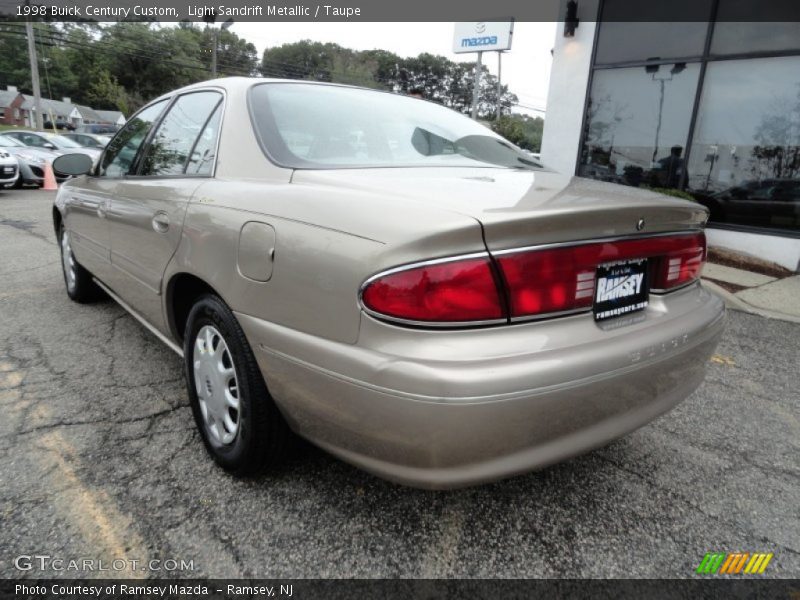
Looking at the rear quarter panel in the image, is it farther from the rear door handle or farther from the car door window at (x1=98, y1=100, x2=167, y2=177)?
the car door window at (x1=98, y1=100, x2=167, y2=177)

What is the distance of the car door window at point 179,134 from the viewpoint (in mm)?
2338

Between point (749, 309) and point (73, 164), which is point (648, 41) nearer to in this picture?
point (749, 309)

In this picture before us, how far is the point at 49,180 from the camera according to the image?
12.6m

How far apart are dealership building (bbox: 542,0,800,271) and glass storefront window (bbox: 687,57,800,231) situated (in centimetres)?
1

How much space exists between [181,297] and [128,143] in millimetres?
1369

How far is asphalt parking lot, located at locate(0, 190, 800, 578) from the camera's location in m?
1.63

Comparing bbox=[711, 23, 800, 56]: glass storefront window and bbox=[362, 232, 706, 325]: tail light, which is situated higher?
bbox=[711, 23, 800, 56]: glass storefront window

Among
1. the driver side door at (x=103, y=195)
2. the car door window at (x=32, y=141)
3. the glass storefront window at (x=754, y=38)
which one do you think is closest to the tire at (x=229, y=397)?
the driver side door at (x=103, y=195)

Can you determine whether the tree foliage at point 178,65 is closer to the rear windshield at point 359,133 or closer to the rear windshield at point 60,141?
the rear windshield at point 60,141

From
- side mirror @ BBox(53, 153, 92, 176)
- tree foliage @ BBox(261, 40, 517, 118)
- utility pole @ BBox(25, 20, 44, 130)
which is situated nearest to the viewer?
side mirror @ BBox(53, 153, 92, 176)

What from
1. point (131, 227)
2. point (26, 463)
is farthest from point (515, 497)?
point (131, 227)

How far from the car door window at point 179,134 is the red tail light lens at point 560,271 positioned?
1.58 m

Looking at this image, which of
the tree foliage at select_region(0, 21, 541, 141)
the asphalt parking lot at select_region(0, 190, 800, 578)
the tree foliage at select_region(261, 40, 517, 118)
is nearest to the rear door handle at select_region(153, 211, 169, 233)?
the asphalt parking lot at select_region(0, 190, 800, 578)

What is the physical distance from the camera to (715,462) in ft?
7.34
